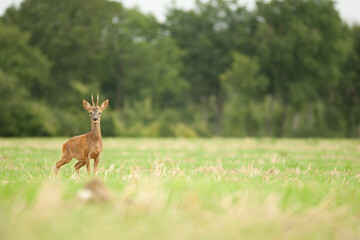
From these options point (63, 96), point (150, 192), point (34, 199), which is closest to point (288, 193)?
point (150, 192)

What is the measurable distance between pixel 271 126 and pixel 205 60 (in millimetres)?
11162

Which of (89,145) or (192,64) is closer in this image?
(89,145)

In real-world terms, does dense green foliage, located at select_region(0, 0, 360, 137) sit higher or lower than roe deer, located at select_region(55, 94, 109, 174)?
higher

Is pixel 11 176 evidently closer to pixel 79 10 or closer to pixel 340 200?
pixel 340 200

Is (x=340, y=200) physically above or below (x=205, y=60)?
below

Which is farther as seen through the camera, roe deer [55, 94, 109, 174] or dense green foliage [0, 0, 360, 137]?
dense green foliage [0, 0, 360, 137]

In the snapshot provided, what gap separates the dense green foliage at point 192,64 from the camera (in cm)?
4019

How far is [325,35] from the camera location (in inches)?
1679

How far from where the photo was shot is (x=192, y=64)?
1980 inches

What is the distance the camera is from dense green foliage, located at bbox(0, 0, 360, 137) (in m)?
40.2

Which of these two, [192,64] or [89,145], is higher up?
[192,64]

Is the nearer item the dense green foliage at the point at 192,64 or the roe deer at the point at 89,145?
the roe deer at the point at 89,145

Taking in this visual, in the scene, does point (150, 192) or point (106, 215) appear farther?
point (150, 192)

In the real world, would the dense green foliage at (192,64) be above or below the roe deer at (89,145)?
above
